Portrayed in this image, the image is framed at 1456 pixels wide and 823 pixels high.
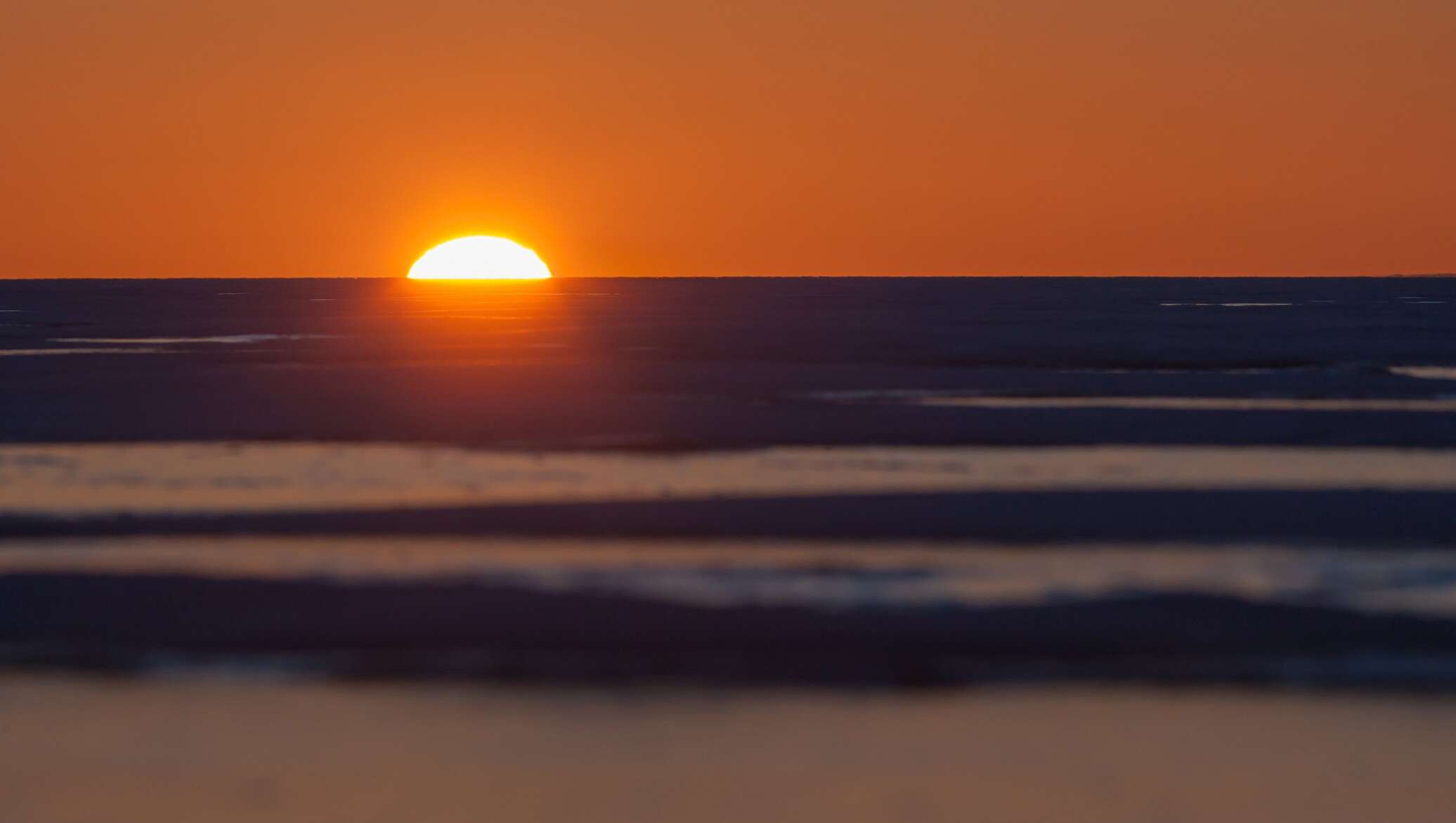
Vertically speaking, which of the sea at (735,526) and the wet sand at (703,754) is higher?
the sea at (735,526)

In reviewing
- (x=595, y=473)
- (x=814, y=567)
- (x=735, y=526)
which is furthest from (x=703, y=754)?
(x=595, y=473)

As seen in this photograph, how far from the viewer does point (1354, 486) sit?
18703 millimetres

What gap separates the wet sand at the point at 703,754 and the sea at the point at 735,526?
484 mm

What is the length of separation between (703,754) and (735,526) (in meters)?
6.96

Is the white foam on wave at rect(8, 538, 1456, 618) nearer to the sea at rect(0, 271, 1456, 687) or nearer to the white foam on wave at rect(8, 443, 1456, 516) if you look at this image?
the sea at rect(0, 271, 1456, 687)

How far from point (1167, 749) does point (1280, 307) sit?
90933 mm

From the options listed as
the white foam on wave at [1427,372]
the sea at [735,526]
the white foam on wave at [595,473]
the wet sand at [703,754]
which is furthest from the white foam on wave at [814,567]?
the white foam on wave at [1427,372]

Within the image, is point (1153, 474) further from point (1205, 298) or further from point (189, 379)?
point (1205, 298)

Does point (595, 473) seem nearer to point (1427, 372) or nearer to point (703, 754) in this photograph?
point (703, 754)

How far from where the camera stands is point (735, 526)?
16141 millimetres

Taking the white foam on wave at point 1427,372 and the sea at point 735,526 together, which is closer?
the sea at point 735,526

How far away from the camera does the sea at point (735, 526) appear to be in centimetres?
1130

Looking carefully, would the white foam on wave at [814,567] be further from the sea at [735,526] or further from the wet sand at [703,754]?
the wet sand at [703,754]

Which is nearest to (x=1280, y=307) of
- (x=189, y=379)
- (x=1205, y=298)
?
(x=1205, y=298)
